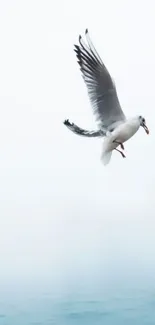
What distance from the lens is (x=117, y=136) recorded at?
57.0ft

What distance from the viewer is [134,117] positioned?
1742 cm

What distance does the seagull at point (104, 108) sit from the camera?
17359 millimetres

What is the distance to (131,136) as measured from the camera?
17.3 meters

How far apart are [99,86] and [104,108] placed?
185mm

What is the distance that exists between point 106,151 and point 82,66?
2.20 feet

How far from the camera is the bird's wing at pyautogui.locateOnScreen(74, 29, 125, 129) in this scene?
17.4 meters

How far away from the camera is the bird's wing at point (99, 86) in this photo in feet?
57.0

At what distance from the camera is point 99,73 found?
17.5 meters

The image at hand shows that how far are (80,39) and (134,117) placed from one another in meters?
→ 0.71

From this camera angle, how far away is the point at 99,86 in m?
17.5

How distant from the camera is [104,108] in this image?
17.6 m

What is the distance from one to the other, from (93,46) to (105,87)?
345mm

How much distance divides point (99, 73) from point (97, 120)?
1.33 feet

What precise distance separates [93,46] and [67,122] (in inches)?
25.9
